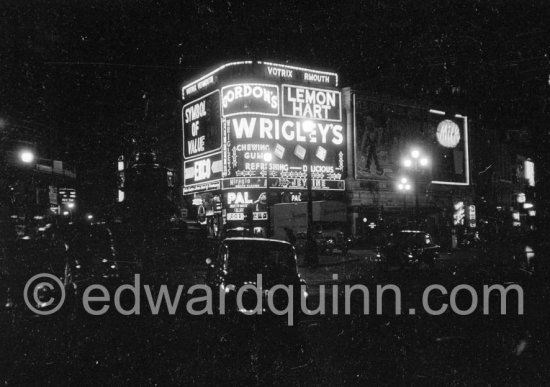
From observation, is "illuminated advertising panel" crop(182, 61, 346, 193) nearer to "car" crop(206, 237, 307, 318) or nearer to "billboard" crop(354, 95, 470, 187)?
"billboard" crop(354, 95, 470, 187)

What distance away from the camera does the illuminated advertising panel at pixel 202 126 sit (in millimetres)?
44125

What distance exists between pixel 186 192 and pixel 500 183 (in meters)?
42.5

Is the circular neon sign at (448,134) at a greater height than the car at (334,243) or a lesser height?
greater

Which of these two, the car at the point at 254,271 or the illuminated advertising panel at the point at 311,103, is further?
the illuminated advertising panel at the point at 311,103

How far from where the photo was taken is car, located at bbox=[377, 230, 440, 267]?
78.7ft

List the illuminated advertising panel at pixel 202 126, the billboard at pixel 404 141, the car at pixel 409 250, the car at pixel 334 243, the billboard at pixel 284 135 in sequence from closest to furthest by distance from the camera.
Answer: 1. the car at pixel 409 250
2. the car at pixel 334 243
3. the billboard at pixel 284 135
4. the illuminated advertising panel at pixel 202 126
5. the billboard at pixel 404 141

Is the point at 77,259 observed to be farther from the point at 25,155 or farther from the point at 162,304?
the point at 25,155

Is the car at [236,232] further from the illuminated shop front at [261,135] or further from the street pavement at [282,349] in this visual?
the street pavement at [282,349]

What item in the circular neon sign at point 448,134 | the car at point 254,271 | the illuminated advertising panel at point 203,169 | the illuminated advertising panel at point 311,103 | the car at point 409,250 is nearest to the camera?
the car at point 254,271

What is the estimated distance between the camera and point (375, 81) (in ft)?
168

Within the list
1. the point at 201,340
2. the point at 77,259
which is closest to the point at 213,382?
the point at 201,340

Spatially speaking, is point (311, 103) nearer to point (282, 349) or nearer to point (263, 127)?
point (263, 127)

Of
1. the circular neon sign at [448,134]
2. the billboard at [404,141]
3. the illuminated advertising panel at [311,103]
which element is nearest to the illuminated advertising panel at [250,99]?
the illuminated advertising panel at [311,103]

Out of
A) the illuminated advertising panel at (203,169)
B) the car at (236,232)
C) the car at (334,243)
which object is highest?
the illuminated advertising panel at (203,169)
